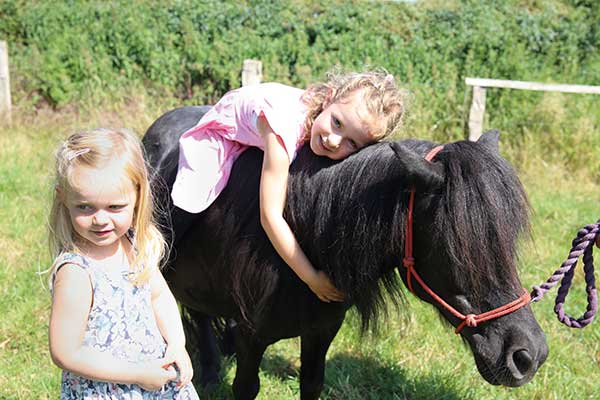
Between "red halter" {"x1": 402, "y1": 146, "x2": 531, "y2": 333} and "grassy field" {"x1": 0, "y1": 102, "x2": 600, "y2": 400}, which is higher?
"red halter" {"x1": 402, "y1": 146, "x2": 531, "y2": 333}

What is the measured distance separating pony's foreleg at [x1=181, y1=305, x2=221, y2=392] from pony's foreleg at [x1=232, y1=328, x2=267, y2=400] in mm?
706

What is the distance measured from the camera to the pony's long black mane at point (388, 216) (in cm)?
197

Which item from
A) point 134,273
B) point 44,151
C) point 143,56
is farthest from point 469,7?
point 134,273

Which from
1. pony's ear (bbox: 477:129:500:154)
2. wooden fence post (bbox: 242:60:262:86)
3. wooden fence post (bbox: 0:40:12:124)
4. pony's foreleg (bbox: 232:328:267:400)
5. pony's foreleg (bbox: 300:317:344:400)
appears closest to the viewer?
pony's ear (bbox: 477:129:500:154)

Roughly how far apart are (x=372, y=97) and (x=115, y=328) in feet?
3.90

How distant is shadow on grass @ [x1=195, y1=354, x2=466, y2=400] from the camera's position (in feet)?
11.5

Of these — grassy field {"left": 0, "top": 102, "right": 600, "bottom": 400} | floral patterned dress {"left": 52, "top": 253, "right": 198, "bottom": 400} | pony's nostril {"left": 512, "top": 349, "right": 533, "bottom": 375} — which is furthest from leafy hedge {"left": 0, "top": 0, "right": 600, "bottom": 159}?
floral patterned dress {"left": 52, "top": 253, "right": 198, "bottom": 400}

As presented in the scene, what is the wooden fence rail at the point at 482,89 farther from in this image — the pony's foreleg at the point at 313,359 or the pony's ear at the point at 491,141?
the pony's ear at the point at 491,141

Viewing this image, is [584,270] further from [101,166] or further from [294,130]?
[101,166]

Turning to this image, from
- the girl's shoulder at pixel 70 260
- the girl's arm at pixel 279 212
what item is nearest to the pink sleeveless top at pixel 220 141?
the girl's arm at pixel 279 212

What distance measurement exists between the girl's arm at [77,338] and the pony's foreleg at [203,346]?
1932 mm

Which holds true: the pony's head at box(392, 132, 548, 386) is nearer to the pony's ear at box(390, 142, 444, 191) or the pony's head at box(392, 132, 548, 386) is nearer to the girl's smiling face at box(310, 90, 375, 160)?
the pony's ear at box(390, 142, 444, 191)

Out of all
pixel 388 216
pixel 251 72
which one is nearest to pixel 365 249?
pixel 388 216

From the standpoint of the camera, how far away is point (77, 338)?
1.77 metres
